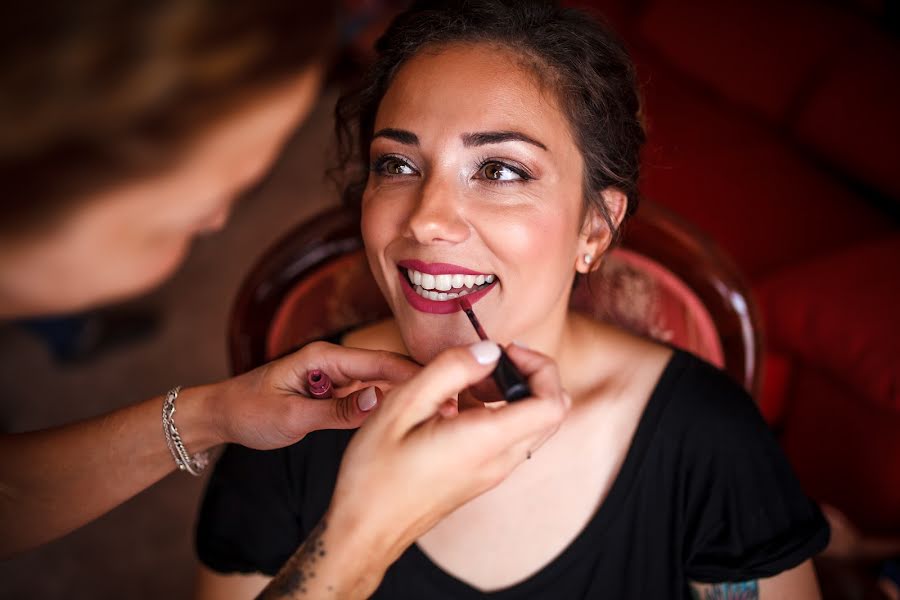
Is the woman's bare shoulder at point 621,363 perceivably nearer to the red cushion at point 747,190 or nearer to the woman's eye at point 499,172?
the woman's eye at point 499,172

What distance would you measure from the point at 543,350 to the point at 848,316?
0.90m

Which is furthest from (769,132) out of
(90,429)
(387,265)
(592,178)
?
(90,429)

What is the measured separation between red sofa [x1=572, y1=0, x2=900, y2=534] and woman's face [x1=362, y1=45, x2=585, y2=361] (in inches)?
23.5

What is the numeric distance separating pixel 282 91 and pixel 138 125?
0.29 ft

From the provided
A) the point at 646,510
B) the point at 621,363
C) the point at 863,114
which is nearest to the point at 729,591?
the point at 646,510

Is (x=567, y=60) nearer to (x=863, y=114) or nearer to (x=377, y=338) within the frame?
(x=377, y=338)

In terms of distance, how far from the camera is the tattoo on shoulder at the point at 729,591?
1061 millimetres

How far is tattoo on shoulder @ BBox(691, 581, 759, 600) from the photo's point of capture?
106 centimetres

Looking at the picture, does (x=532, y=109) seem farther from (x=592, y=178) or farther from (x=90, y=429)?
(x=90, y=429)

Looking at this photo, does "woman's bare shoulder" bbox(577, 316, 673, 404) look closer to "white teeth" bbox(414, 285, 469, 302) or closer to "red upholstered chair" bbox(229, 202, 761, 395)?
"red upholstered chair" bbox(229, 202, 761, 395)

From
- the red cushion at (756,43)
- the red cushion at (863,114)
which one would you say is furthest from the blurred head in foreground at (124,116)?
the red cushion at (756,43)

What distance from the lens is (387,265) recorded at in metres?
1.06

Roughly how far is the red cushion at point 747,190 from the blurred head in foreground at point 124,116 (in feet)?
5.35

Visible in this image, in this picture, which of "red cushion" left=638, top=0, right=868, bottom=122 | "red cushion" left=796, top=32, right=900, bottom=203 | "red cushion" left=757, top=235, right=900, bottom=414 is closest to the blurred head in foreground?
"red cushion" left=757, top=235, right=900, bottom=414
